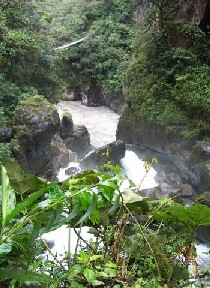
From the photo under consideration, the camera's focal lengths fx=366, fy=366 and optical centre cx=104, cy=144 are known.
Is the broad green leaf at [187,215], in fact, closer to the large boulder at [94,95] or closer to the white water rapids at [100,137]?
the white water rapids at [100,137]

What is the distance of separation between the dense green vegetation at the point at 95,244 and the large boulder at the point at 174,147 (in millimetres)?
8034

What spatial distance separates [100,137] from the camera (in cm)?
1491

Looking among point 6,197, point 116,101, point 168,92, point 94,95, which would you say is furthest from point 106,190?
point 94,95

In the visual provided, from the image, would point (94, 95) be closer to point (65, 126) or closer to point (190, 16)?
point (65, 126)

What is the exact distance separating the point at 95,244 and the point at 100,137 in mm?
13475

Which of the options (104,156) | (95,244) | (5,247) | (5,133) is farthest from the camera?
(104,156)

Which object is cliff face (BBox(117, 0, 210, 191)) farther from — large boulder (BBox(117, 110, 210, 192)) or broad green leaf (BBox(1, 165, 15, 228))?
broad green leaf (BBox(1, 165, 15, 228))

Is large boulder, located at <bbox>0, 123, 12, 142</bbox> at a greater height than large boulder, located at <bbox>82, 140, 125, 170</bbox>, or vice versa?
large boulder, located at <bbox>0, 123, 12, 142</bbox>

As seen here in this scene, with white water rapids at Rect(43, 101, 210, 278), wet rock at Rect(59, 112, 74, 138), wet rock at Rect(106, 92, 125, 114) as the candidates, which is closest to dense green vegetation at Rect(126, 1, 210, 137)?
white water rapids at Rect(43, 101, 210, 278)

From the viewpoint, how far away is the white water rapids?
24.8 ft

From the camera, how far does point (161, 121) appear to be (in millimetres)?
11555

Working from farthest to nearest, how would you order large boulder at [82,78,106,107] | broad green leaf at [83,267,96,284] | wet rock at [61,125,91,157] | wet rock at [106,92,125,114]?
1. large boulder at [82,78,106,107]
2. wet rock at [106,92,125,114]
3. wet rock at [61,125,91,157]
4. broad green leaf at [83,267,96,284]

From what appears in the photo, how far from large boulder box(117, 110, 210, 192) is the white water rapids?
0.69m

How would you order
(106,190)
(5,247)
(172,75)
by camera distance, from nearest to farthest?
(5,247) < (106,190) < (172,75)
